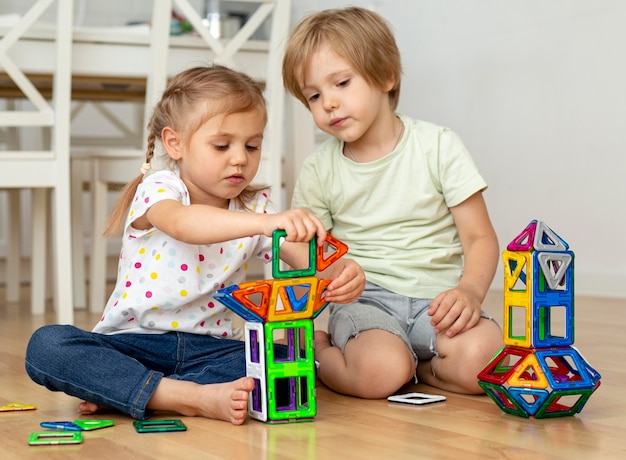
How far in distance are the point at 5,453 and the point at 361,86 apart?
2.71 feet

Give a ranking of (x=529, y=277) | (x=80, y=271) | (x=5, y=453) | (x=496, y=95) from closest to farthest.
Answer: (x=5, y=453)
(x=529, y=277)
(x=80, y=271)
(x=496, y=95)

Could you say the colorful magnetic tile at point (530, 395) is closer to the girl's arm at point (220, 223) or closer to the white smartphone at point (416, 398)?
the white smartphone at point (416, 398)

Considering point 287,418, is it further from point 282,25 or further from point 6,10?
point 6,10

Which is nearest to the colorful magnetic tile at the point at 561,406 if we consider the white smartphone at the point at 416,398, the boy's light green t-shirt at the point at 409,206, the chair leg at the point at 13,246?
the white smartphone at the point at 416,398

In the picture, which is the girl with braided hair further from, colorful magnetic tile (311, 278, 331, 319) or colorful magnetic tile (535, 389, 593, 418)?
colorful magnetic tile (535, 389, 593, 418)

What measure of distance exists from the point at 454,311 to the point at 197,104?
49 centimetres

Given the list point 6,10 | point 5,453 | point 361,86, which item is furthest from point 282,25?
point 6,10

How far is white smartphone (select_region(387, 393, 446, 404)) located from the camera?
52.4 inches

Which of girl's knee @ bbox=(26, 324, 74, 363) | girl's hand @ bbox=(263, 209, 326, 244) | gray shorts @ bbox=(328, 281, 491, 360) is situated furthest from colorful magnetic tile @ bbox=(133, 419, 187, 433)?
gray shorts @ bbox=(328, 281, 491, 360)

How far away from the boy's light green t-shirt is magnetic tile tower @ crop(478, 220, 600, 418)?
0.36 metres

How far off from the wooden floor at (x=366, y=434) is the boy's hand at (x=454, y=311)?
0.11 meters

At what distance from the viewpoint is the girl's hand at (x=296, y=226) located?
1.15 meters

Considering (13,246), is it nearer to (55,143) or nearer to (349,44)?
(55,143)

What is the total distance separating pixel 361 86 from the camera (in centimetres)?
157
